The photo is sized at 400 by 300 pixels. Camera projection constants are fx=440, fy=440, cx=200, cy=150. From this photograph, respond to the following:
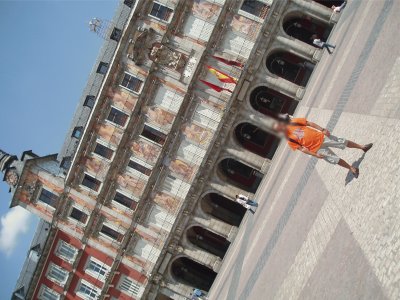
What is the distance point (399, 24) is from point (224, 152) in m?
19.2

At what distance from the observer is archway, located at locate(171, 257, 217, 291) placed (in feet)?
117

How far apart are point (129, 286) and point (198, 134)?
520 inches

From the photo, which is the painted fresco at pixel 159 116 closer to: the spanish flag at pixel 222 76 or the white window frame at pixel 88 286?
the spanish flag at pixel 222 76

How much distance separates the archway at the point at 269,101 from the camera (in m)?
33.9

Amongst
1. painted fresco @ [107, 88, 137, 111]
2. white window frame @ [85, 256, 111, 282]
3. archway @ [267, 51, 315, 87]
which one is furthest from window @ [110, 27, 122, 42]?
white window frame @ [85, 256, 111, 282]

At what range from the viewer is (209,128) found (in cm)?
3188

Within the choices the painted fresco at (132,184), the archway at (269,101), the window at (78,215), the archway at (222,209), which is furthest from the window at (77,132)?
the archway at (269,101)

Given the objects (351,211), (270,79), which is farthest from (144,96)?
(351,211)

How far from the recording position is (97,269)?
34.9 metres

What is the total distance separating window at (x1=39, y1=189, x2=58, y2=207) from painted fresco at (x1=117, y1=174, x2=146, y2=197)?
571cm

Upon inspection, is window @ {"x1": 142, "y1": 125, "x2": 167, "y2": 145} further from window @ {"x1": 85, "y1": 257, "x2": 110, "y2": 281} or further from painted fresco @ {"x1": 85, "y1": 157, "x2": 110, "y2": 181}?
window @ {"x1": 85, "y1": 257, "x2": 110, "y2": 281}

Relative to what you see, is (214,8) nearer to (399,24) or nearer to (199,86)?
(199,86)

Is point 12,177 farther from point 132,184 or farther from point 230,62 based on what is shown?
point 230,62

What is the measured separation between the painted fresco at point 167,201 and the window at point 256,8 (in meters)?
14.6
